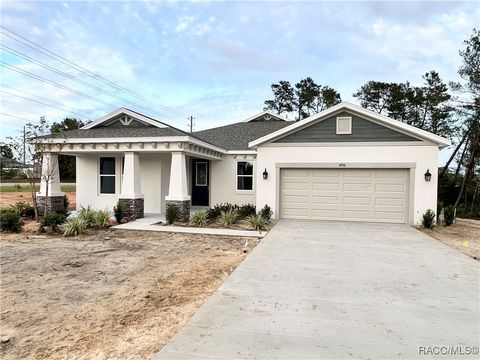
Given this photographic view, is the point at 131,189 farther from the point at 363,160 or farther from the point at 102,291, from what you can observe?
the point at 363,160

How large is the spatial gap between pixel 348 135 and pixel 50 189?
1239 centimetres

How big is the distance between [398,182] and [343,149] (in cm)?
235

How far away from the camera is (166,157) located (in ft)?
47.2

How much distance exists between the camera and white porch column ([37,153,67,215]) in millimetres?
13152

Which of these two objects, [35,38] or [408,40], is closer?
[408,40]

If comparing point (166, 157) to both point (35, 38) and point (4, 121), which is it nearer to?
point (35, 38)

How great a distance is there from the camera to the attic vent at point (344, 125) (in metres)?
12.1

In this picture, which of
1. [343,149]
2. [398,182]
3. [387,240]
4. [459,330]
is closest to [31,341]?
[459,330]

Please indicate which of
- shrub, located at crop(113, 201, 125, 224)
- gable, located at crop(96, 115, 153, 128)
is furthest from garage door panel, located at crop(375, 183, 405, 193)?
gable, located at crop(96, 115, 153, 128)

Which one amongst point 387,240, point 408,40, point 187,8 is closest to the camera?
point 387,240

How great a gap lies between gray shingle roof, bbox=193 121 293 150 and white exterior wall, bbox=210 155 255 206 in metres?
0.75

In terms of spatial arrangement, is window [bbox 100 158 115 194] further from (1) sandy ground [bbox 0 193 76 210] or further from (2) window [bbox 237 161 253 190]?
(2) window [bbox 237 161 253 190]

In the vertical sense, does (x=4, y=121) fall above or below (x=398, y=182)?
above

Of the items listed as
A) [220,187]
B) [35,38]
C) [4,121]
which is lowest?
[220,187]
